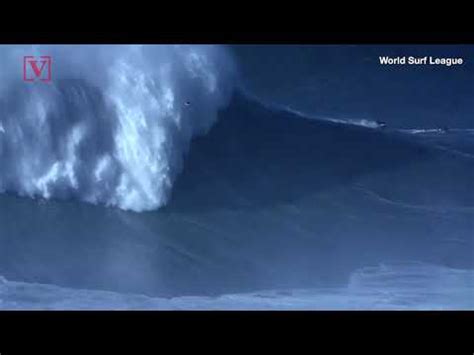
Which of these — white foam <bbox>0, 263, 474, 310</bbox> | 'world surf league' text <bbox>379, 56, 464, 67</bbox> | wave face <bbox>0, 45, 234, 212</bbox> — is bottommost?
white foam <bbox>0, 263, 474, 310</bbox>

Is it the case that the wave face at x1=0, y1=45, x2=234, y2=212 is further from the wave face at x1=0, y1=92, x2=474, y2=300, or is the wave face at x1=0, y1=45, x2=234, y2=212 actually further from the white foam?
the white foam

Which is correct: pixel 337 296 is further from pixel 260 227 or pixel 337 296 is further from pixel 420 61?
pixel 420 61

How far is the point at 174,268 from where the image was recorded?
516 centimetres

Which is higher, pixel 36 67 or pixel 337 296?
pixel 36 67

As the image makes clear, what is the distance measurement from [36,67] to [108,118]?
803 millimetres

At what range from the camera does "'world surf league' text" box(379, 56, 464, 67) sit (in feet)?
16.6

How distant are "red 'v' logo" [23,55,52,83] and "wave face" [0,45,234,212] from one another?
5 cm

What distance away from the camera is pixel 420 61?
5109mm

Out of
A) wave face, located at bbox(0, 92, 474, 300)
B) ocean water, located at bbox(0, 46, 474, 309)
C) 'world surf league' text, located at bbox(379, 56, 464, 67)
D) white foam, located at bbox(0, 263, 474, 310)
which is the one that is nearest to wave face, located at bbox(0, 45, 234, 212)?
ocean water, located at bbox(0, 46, 474, 309)
